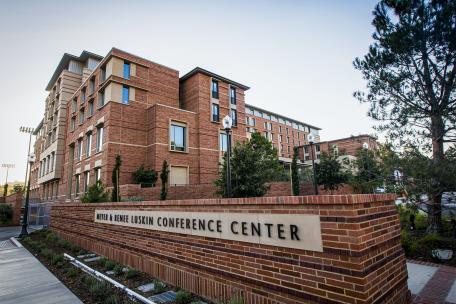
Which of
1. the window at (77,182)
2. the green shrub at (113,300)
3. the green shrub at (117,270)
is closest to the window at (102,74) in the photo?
the window at (77,182)

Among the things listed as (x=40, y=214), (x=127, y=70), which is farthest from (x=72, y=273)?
(x=40, y=214)

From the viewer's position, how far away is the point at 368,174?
10.6 metres

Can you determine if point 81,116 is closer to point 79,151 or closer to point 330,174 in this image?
point 79,151

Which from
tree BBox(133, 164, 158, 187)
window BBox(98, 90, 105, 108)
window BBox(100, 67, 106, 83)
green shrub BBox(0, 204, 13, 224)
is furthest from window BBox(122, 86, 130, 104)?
green shrub BBox(0, 204, 13, 224)

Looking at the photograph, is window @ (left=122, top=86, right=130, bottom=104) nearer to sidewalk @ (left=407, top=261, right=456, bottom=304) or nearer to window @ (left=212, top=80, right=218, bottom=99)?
window @ (left=212, top=80, right=218, bottom=99)

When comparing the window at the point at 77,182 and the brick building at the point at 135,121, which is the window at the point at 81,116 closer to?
the brick building at the point at 135,121

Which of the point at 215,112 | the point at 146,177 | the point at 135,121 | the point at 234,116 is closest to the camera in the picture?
the point at 146,177

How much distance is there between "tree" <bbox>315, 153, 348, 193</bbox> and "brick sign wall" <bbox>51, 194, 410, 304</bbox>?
52.0 feet

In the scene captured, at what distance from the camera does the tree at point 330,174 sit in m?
19.5

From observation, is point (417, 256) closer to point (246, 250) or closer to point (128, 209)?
point (246, 250)

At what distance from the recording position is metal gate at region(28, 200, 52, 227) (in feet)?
73.1

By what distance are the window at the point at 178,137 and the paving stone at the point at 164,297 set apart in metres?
18.9

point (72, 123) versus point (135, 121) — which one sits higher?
point (72, 123)

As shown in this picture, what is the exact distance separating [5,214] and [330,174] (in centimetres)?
3214
